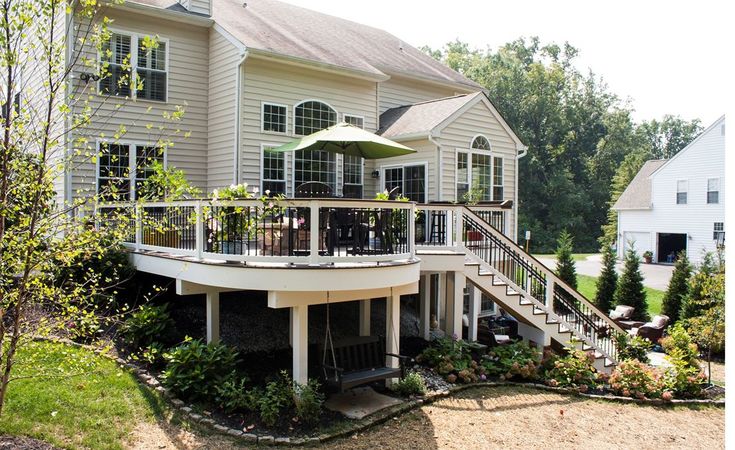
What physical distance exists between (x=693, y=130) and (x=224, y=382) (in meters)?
68.6

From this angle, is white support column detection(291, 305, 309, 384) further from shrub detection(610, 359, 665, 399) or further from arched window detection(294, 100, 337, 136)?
arched window detection(294, 100, 337, 136)

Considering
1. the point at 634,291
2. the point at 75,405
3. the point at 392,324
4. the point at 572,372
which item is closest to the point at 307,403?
the point at 392,324

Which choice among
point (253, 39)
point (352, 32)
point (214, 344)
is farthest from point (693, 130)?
point (214, 344)

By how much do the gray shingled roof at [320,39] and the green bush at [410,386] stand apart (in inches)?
318

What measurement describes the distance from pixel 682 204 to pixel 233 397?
3162 cm

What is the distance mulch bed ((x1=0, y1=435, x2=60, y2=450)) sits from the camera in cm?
582

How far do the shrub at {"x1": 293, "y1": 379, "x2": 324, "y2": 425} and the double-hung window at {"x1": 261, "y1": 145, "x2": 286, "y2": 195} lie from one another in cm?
645

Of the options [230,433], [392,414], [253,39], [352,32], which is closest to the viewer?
[230,433]

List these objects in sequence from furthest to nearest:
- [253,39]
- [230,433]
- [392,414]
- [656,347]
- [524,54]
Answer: [524,54] → [656,347] → [253,39] → [392,414] → [230,433]

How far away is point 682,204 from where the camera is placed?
3144 cm

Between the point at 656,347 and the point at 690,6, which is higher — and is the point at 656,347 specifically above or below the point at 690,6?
below

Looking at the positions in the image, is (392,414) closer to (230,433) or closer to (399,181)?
(230,433)

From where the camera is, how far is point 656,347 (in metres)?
14.7

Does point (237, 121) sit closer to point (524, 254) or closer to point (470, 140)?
point (470, 140)
